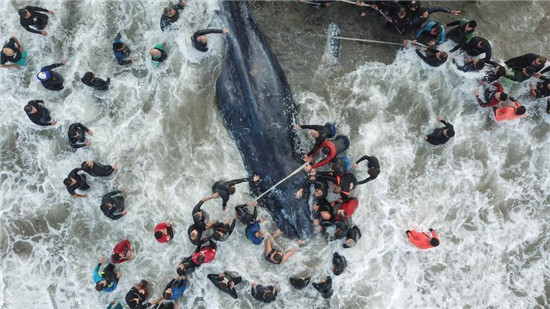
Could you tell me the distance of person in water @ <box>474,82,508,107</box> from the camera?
10.7 meters

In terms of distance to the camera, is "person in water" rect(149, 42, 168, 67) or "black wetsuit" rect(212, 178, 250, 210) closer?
"black wetsuit" rect(212, 178, 250, 210)

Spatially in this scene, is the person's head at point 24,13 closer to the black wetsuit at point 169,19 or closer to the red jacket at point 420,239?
the black wetsuit at point 169,19

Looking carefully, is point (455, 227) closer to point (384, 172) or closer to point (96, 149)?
point (384, 172)

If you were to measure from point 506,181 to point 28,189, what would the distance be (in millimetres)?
14204

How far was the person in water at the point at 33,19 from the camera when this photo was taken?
35.2 feet

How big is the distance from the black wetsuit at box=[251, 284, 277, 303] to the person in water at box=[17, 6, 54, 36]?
31.3ft

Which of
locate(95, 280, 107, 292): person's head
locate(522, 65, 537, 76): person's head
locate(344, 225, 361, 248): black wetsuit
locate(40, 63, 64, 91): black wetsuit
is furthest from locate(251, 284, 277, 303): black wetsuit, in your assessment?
locate(522, 65, 537, 76): person's head

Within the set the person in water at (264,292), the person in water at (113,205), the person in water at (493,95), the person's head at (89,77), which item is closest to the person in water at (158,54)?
the person's head at (89,77)

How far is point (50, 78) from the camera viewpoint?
432 inches

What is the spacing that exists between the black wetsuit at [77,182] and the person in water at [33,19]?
13.7 ft

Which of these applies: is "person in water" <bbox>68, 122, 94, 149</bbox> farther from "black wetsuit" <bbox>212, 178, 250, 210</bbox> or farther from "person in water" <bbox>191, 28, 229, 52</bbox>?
"black wetsuit" <bbox>212, 178, 250, 210</bbox>

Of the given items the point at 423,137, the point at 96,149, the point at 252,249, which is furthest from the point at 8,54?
the point at 423,137

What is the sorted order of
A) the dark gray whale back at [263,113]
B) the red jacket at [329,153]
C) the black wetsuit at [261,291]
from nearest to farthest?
the red jacket at [329,153], the black wetsuit at [261,291], the dark gray whale back at [263,113]

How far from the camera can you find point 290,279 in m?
11.1
